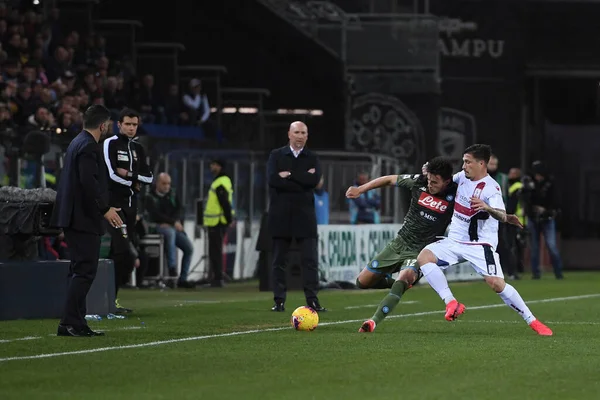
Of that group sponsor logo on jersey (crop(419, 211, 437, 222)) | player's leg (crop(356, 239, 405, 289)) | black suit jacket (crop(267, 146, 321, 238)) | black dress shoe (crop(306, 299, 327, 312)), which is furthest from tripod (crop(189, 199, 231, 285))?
sponsor logo on jersey (crop(419, 211, 437, 222))

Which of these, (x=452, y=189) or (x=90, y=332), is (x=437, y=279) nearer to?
(x=452, y=189)

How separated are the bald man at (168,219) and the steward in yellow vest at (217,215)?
0.50 meters

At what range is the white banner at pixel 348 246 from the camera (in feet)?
77.1

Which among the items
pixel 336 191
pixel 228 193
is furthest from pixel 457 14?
pixel 228 193

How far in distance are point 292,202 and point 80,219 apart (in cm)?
444

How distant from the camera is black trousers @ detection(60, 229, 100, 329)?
13062mm

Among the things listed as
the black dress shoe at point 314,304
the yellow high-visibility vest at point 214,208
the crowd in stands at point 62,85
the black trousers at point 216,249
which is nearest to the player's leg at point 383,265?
the black dress shoe at point 314,304

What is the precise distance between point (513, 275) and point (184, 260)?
6.38m

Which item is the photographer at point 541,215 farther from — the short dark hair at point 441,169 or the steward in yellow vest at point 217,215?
the short dark hair at point 441,169

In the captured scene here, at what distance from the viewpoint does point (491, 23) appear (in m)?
34.9

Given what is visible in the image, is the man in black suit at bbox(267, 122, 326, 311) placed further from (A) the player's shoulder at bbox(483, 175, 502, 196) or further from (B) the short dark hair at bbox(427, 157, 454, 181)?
(A) the player's shoulder at bbox(483, 175, 502, 196)

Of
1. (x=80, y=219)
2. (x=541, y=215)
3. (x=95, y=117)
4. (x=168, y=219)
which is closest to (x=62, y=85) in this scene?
(x=168, y=219)

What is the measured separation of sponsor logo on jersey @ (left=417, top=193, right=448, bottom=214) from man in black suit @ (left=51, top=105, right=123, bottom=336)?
10.3 feet

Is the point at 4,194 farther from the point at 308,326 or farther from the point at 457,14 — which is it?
the point at 457,14
